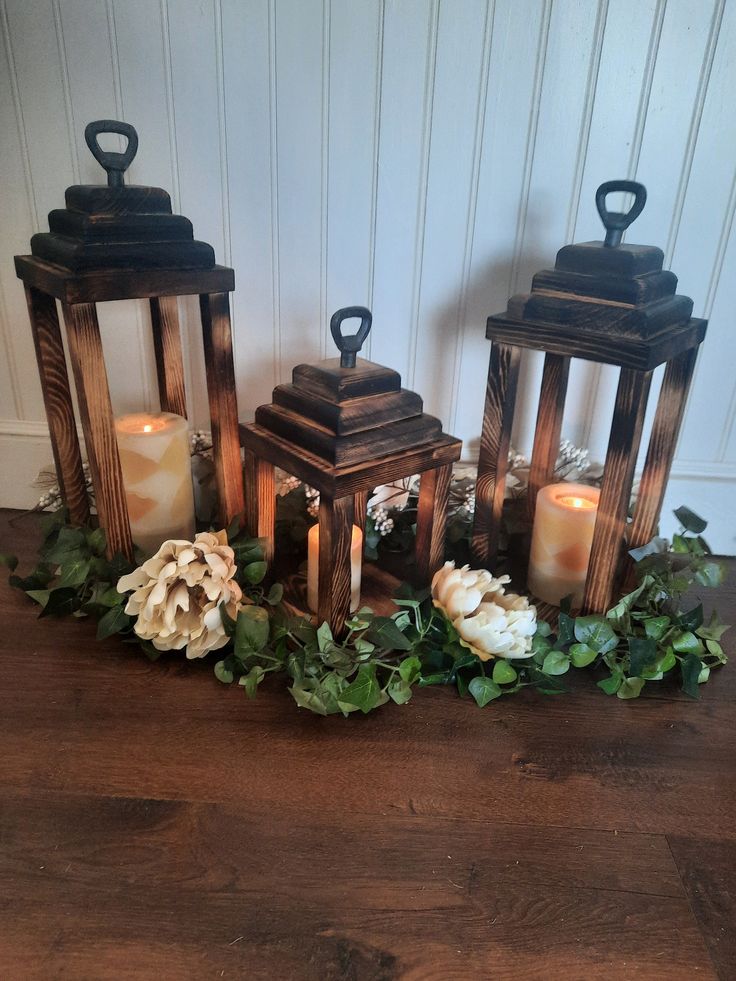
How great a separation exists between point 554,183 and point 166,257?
568mm

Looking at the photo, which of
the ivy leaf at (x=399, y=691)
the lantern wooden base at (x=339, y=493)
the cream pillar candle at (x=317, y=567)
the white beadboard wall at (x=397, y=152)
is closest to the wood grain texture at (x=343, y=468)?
the lantern wooden base at (x=339, y=493)

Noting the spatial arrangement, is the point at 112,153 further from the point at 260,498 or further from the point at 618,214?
the point at 618,214

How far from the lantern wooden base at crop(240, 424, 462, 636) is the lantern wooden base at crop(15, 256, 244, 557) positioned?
0.12m

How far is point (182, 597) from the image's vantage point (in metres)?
0.84

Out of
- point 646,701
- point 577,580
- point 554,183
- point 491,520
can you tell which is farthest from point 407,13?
point 646,701

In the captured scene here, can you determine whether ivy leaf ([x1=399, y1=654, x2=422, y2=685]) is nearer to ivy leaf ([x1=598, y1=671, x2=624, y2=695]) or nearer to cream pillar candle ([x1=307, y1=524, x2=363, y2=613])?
cream pillar candle ([x1=307, y1=524, x2=363, y2=613])

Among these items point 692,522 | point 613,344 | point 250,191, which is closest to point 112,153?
point 250,191

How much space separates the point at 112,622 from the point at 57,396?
0.33m

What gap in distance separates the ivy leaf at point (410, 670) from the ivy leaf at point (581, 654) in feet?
0.63

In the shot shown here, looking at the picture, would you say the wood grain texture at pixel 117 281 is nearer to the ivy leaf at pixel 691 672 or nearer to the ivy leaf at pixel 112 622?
the ivy leaf at pixel 112 622

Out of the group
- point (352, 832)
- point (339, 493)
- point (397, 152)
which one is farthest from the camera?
point (397, 152)

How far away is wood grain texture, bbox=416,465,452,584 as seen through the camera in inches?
35.8

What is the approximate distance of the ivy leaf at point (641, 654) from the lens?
2.85 ft

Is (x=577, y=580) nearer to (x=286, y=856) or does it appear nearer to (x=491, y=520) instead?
(x=491, y=520)
